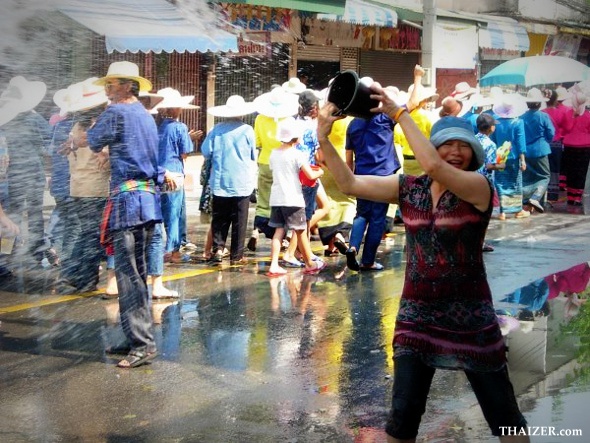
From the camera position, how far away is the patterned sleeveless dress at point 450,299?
4.03 metres

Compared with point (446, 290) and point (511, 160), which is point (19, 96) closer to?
point (446, 290)

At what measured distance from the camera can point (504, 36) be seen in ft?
82.0

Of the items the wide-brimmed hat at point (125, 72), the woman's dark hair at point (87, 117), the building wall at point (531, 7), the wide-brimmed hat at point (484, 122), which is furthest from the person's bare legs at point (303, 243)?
the building wall at point (531, 7)

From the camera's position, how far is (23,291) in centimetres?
897

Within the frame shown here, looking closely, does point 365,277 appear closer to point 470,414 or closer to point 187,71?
point 470,414

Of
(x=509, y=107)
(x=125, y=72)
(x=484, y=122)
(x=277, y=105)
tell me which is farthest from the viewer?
(x=509, y=107)

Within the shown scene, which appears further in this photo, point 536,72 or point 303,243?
point 536,72

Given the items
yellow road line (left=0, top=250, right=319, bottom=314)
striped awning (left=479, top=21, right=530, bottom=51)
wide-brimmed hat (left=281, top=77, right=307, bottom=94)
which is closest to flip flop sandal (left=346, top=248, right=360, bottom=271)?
yellow road line (left=0, top=250, right=319, bottom=314)

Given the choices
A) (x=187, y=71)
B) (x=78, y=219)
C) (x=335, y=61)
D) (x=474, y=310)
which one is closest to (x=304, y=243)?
(x=78, y=219)

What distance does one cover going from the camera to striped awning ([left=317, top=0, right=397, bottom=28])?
62.4 feet

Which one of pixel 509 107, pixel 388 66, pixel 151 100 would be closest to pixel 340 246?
pixel 151 100

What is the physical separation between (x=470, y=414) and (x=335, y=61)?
18.3 meters

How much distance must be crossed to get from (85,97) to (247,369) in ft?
10.9

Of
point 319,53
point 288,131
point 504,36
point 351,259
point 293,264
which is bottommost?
point 293,264
